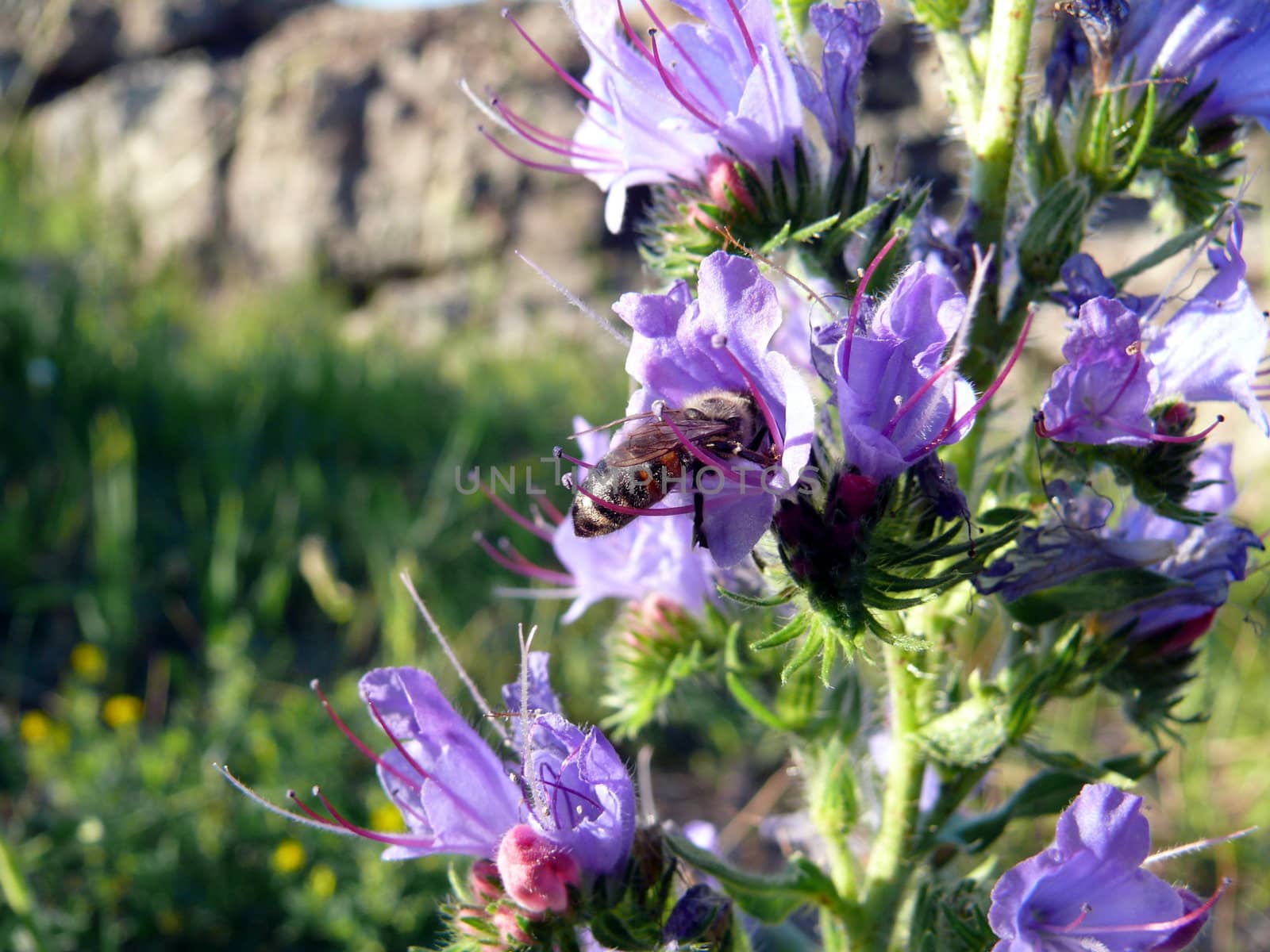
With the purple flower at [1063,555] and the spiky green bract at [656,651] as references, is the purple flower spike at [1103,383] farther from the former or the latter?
the spiky green bract at [656,651]

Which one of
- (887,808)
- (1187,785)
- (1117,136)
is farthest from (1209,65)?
(1187,785)

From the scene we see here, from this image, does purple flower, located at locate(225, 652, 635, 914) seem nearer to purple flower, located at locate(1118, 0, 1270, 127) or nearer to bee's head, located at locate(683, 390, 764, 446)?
bee's head, located at locate(683, 390, 764, 446)

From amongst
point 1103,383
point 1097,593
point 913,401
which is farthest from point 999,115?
point 1097,593

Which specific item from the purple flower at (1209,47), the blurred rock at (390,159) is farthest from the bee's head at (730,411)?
the blurred rock at (390,159)

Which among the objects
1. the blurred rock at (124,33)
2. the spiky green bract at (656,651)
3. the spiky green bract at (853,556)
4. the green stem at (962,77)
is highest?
the green stem at (962,77)

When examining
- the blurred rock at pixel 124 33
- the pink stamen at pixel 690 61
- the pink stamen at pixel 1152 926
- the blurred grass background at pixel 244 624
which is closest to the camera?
the pink stamen at pixel 1152 926
